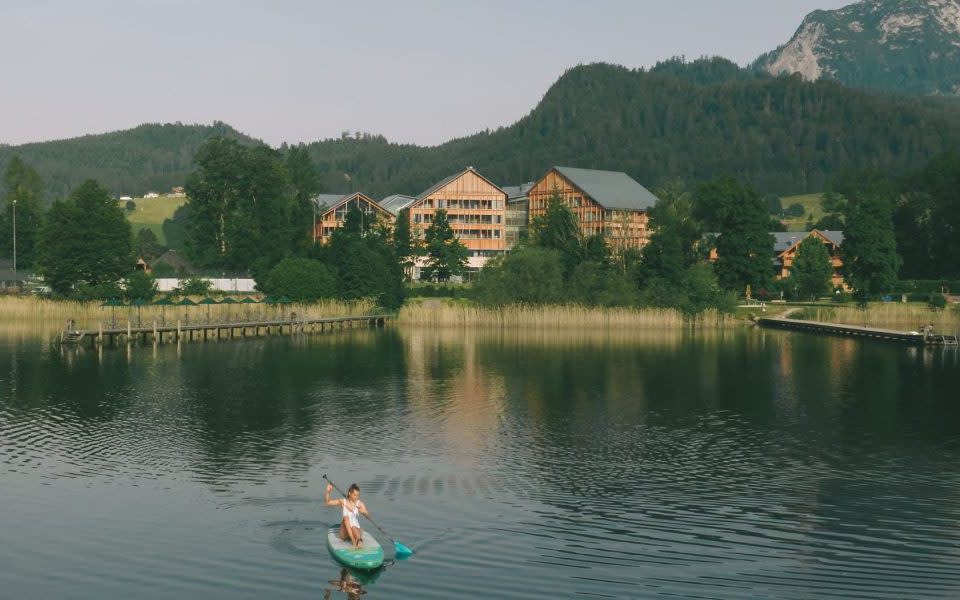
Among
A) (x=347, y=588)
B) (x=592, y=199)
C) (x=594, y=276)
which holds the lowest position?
(x=347, y=588)

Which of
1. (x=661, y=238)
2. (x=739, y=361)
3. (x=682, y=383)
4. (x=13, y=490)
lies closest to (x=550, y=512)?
(x=13, y=490)

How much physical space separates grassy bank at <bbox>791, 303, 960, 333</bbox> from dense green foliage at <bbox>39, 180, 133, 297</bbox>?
269ft

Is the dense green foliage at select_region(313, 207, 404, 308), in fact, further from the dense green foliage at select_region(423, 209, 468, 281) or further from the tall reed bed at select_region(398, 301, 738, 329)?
the dense green foliage at select_region(423, 209, 468, 281)

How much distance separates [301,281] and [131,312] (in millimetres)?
18584

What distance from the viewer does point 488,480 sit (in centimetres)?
3816

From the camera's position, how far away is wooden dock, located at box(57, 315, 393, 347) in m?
92.1

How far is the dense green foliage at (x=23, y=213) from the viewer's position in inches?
6619

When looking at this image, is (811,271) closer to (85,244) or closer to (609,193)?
(609,193)

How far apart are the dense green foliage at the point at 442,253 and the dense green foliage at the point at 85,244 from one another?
161 ft

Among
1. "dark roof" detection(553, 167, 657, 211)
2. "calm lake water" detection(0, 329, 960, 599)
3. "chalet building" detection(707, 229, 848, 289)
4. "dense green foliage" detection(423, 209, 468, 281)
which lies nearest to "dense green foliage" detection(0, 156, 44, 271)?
"dense green foliage" detection(423, 209, 468, 281)

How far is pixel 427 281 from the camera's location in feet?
523

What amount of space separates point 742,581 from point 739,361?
58878 millimetres

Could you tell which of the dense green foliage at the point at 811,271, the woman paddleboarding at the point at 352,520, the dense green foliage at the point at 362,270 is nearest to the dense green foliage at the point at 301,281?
the dense green foliage at the point at 362,270

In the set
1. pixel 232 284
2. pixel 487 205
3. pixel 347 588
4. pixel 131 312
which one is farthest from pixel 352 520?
pixel 487 205
